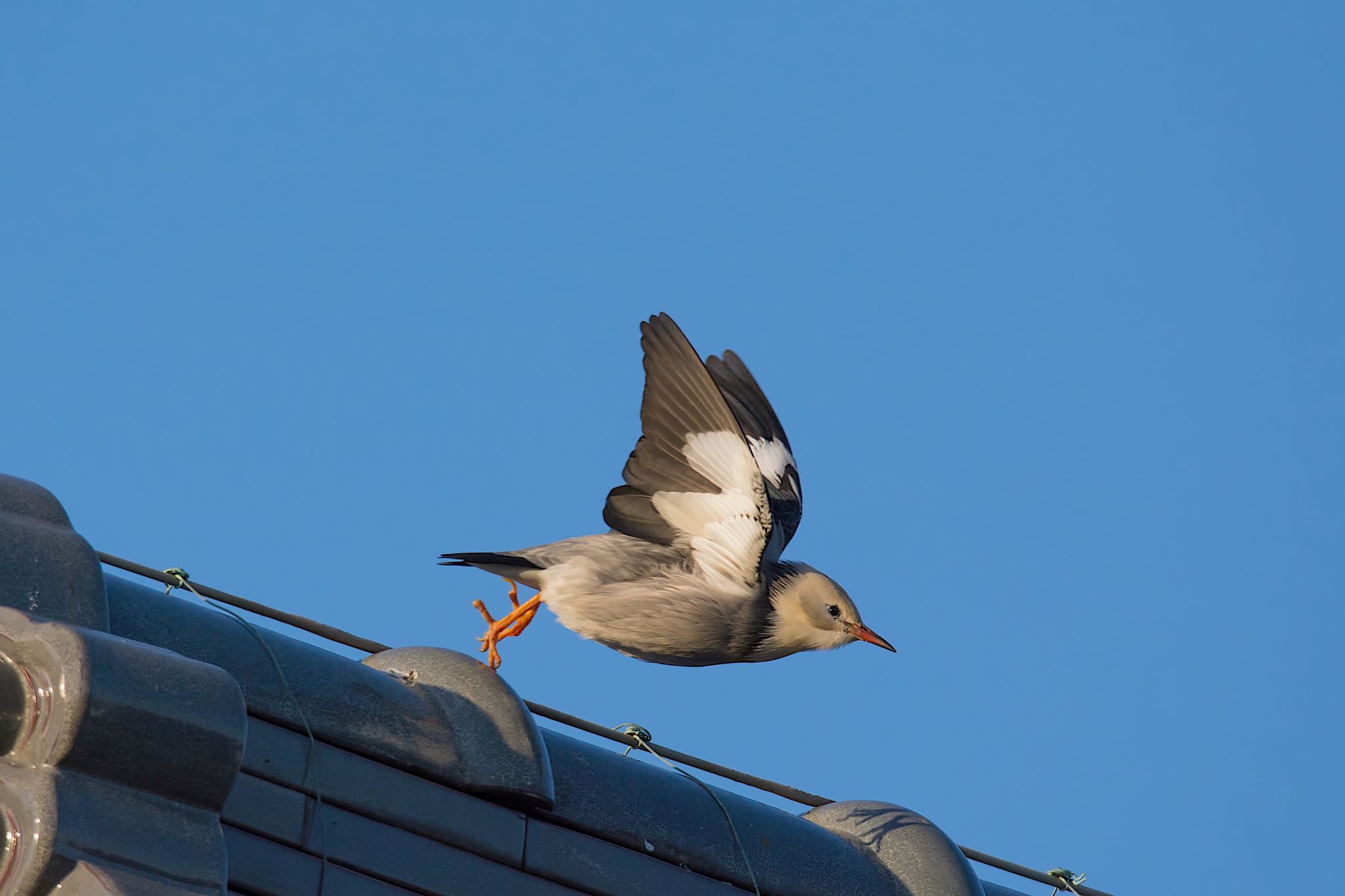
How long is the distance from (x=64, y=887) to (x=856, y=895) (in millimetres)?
3738

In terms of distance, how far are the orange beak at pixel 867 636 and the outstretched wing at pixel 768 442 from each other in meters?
0.52

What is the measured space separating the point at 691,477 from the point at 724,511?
0.79ft

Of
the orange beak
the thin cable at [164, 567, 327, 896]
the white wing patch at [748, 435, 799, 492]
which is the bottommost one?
the thin cable at [164, 567, 327, 896]

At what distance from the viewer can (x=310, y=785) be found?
5391mm

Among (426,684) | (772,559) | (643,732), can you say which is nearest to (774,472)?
(772,559)

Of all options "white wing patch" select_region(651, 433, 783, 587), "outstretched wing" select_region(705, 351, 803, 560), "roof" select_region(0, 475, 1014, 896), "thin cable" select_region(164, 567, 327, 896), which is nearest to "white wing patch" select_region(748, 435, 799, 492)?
"outstretched wing" select_region(705, 351, 803, 560)

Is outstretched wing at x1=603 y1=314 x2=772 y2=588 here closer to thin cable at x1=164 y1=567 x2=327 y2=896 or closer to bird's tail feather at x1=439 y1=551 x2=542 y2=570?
bird's tail feather at x1=439 y1=551 x2=542 y2=570

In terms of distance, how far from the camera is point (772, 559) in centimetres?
887

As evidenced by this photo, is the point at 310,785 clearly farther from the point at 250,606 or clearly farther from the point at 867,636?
the point at 867,636

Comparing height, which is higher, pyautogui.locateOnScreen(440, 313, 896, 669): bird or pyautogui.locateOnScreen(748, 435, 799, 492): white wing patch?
pyautogui.locateOnScreen(748, 435, 799, 492): white wing patch

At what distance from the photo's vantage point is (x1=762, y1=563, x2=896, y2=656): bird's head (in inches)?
345

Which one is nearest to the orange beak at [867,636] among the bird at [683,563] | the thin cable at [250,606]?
the bird at [683,563]

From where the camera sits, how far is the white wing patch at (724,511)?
8531mm

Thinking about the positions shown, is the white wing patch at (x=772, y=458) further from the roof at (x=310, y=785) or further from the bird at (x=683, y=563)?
the roof at (x=310, y=785)
